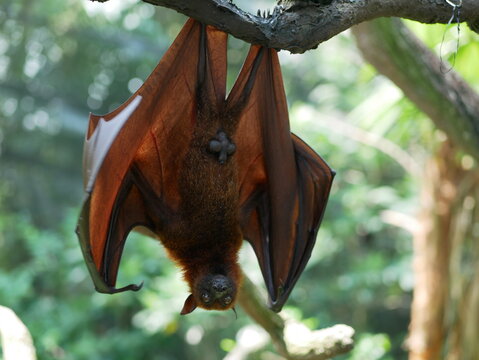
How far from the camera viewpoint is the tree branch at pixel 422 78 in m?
3.72

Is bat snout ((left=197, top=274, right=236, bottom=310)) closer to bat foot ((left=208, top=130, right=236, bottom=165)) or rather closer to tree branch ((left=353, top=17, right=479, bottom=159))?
bat foot ((left=208, top=130, right=236, bottom=165))

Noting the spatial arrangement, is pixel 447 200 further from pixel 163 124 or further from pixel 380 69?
pixel 163 124

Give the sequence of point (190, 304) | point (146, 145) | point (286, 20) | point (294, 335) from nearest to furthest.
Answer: point (286, 20), point (146, 145), point (190, 304), point (294, 335)

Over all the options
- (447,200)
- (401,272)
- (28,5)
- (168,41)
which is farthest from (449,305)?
(28,5)

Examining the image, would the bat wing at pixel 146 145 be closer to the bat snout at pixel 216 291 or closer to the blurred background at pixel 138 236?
the bat snout at pixel 216 291

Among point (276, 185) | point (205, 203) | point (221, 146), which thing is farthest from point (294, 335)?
point (221, 146)

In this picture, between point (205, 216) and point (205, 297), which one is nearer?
point (205, 216)

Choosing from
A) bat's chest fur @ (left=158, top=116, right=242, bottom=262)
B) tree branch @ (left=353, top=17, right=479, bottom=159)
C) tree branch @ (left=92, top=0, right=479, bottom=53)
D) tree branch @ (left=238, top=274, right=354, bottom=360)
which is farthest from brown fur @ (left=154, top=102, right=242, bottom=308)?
tree branch @ (left=353, top=17, right=479, bottom=159)

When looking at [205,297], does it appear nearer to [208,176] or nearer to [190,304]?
[190,304]

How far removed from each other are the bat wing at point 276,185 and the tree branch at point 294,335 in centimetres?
26

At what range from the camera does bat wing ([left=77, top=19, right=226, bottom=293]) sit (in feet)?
8.25

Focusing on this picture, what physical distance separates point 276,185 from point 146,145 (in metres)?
0.75

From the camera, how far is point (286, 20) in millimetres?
1918

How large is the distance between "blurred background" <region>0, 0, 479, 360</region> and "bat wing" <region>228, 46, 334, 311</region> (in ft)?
4.19
